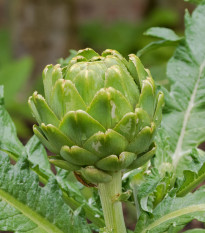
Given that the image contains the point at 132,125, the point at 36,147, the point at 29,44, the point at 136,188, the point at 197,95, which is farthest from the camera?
the point at 29,44

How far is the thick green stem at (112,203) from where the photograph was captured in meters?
1.01

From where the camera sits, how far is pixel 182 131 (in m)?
1.40

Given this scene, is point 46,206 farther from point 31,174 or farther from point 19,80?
point 19,80

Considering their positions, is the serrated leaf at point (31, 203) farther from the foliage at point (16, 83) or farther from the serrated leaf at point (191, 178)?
the foliage at point (16, 83)

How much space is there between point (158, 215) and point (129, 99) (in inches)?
12.4

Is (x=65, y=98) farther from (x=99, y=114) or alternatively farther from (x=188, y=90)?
(x=188, y=90)

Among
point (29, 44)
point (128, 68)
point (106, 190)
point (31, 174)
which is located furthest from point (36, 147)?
point (29, 44)

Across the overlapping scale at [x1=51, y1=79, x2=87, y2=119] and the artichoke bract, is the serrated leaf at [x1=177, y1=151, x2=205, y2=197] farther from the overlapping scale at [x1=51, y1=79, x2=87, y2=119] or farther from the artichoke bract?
the overlapping scale at [x1=51, y1=79, x2=87, y2=119]

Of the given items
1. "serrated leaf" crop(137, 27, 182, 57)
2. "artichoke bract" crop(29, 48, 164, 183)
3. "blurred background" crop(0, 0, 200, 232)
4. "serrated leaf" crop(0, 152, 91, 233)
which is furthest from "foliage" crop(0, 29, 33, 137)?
"artichoke bract" crop(29, 48, 164, 183)

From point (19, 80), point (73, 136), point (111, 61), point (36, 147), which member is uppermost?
point (111, 61)

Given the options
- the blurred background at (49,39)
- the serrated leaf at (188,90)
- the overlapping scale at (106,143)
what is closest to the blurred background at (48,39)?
the blurred background at (49,39)

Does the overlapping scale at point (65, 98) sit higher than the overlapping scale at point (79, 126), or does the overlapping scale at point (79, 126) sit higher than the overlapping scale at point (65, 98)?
the overlapping scale at point (65, 98)

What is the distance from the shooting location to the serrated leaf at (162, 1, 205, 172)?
1.38 metres

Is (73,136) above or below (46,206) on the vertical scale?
above
